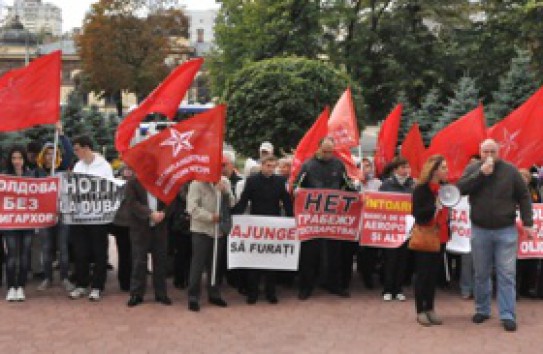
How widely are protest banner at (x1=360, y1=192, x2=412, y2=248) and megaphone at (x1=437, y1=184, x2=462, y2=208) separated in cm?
163

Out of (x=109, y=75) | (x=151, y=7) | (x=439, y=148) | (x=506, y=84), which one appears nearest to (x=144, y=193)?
(x=439, y=148)

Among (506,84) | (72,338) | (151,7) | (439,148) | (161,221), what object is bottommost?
(72,338)

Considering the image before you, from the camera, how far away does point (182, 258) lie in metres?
9.33

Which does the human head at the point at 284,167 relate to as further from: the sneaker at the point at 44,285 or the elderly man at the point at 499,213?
the sneaker at the point at 44,285

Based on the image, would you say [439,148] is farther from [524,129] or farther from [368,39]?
[368,39]

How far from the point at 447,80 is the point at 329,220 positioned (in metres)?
24.9

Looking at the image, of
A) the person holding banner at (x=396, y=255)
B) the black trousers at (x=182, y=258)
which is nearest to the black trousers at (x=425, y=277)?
the person holding banner at (x=396, y=255)

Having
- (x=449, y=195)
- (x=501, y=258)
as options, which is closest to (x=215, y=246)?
(x=449, y=195)

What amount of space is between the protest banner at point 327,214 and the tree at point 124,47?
4503 centimetres

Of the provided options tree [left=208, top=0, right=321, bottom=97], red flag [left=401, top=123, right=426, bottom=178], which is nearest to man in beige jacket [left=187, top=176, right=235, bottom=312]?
red flag [left=401, top=123, right=426, bottom=178]

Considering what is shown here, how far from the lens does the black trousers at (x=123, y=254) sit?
9195 millimetres

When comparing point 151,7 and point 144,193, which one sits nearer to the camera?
point 144,193

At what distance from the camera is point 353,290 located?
9242 millimetres

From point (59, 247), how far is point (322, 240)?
341 cm
